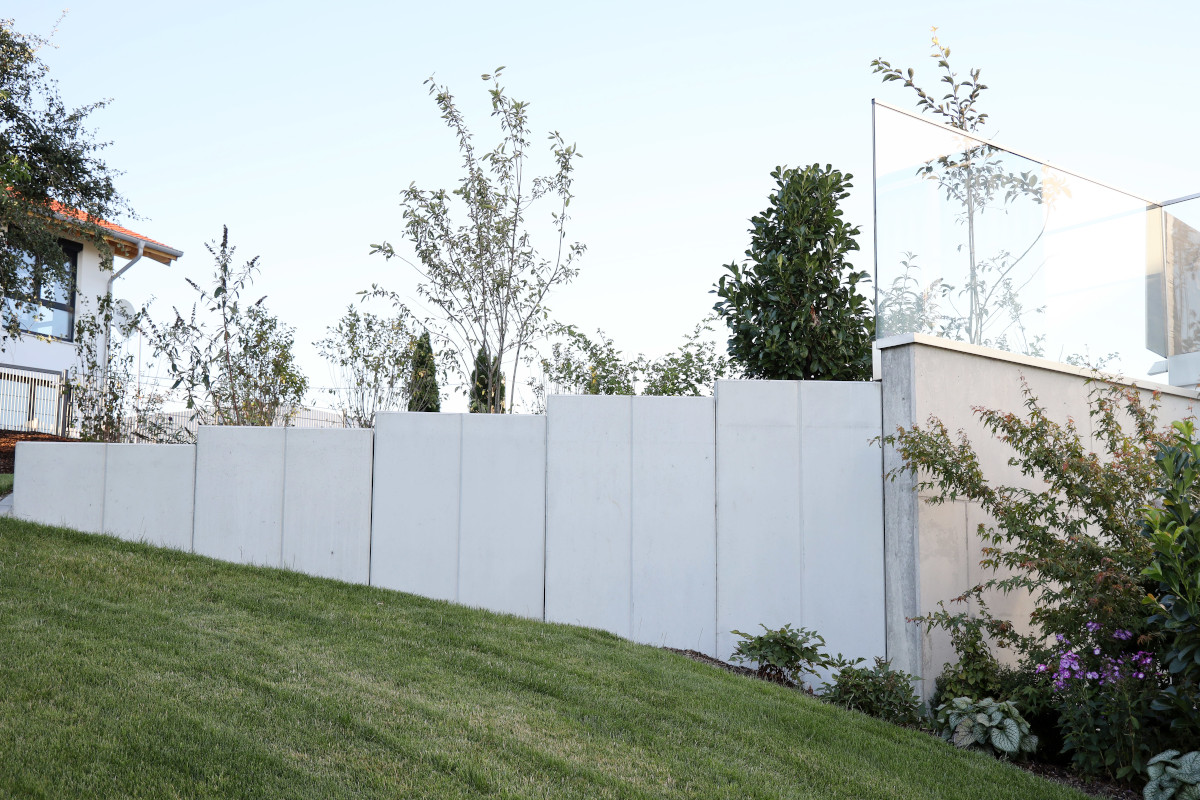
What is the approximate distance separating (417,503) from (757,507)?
8.97 feet

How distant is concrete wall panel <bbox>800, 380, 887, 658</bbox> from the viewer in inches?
→ 257

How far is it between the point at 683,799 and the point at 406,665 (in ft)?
6.06

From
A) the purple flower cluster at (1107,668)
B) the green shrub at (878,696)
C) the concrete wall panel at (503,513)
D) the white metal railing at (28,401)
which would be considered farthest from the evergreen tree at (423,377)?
the white metal railing at (28,401)

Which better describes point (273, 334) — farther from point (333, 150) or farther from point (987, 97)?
point (987, 97)

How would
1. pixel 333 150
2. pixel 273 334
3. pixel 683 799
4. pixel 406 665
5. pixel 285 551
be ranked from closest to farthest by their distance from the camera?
pixel 683 799
pixel 406 665
pixel 285 551
pixel 273 334
pixel 333 150

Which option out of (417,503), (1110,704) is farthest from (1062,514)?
(417,503)

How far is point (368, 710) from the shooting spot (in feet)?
12.7

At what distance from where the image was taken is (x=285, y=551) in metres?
6.98

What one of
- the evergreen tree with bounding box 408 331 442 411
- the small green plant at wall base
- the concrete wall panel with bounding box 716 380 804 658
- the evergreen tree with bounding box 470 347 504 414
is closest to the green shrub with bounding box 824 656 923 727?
the small green plant at wall base

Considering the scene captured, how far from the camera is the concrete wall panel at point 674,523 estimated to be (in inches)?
259

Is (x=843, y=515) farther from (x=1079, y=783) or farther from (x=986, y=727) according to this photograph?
(x=1079, y=783)

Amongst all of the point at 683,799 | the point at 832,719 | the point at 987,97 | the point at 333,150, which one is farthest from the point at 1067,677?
the point at 333,150

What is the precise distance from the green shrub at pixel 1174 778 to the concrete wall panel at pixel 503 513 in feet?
13.3

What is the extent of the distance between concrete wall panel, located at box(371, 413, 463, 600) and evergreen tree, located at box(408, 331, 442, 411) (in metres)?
3.03
